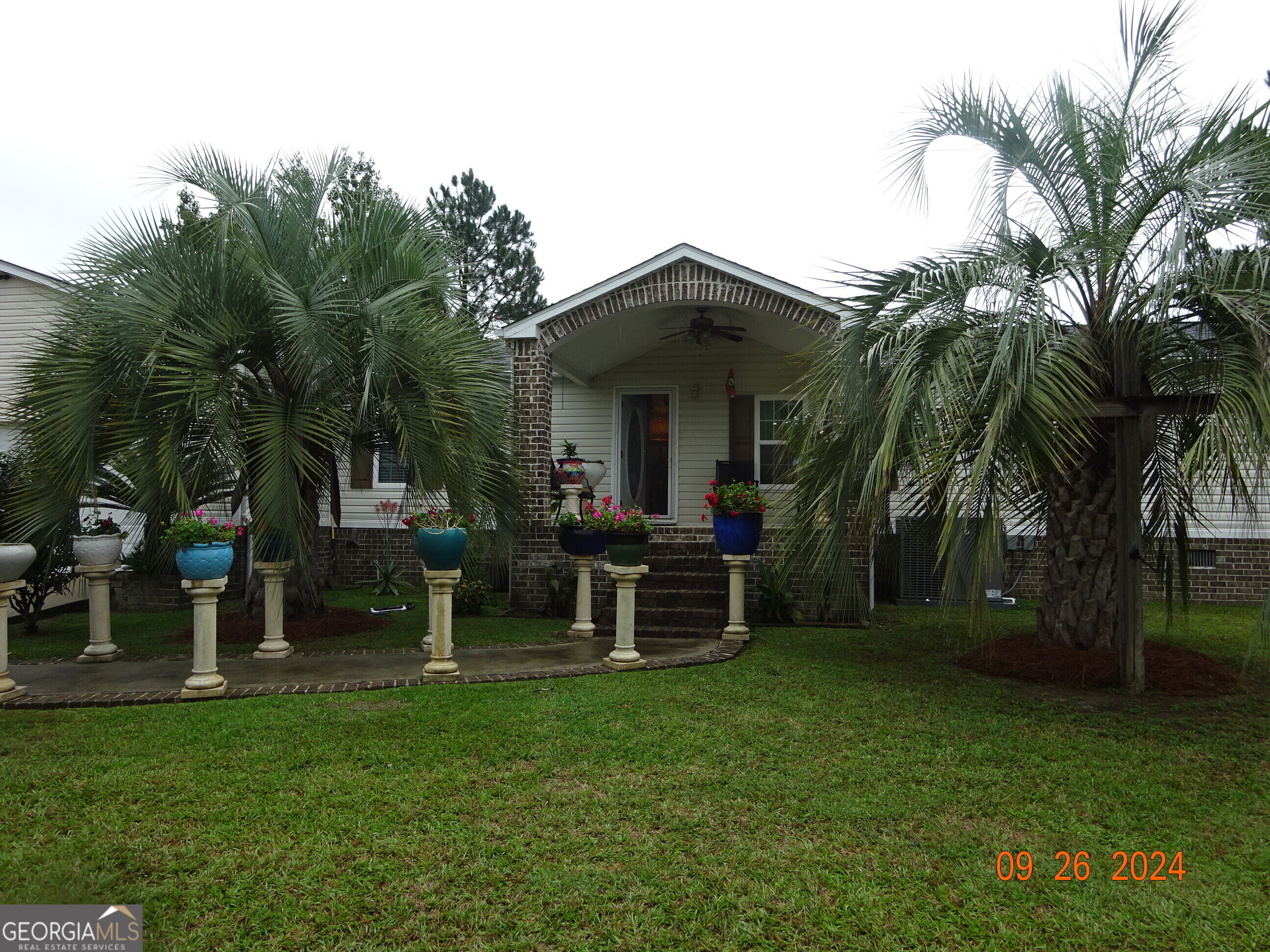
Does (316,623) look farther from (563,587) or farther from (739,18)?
(739,18)

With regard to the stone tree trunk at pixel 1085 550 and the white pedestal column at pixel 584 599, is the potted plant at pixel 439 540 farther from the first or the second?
the stone tree trunk at pixel 1085 550

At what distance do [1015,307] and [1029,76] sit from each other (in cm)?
213

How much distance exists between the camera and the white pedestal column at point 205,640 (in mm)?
5715

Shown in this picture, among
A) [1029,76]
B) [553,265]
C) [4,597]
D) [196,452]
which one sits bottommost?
[4,597]

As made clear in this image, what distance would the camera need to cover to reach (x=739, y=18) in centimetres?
938

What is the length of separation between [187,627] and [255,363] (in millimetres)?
3528

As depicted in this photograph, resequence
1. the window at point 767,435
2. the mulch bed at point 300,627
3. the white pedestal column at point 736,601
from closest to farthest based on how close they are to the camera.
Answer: the white pedestal column at point 736,601 < the mulch bed at point 300,627 < the window at point 767,435

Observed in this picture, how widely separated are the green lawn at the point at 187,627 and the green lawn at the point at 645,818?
2335 millimetres

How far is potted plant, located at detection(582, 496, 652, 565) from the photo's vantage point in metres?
7.02

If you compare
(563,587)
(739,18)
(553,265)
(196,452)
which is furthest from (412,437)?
(553,265)

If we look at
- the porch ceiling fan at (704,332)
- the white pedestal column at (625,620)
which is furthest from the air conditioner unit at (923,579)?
the porch ceiling fan at (704,332)

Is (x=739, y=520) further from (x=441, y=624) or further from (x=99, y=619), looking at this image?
(x=99, y=619)

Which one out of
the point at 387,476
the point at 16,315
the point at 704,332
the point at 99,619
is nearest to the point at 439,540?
the point at 99,619
